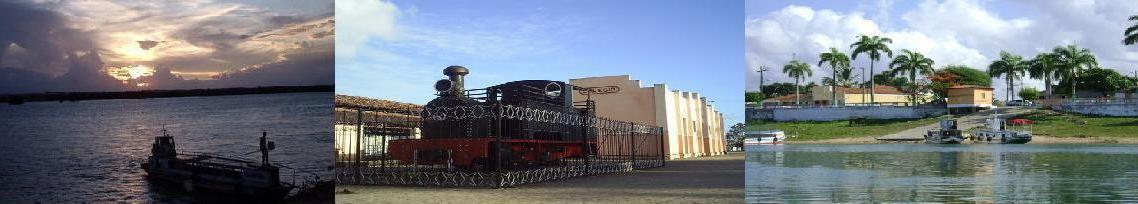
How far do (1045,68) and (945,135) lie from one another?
29.1 feet

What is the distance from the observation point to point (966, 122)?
45438 mm

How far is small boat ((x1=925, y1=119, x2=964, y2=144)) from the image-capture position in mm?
42094

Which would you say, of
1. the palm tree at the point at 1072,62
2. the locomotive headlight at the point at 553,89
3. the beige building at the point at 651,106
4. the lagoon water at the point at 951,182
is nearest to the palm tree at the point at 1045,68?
the palm tree at the point at 1072,62

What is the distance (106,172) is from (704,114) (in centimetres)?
1191

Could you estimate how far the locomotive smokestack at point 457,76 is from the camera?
31.8 ft

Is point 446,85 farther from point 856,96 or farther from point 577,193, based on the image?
point 856,96

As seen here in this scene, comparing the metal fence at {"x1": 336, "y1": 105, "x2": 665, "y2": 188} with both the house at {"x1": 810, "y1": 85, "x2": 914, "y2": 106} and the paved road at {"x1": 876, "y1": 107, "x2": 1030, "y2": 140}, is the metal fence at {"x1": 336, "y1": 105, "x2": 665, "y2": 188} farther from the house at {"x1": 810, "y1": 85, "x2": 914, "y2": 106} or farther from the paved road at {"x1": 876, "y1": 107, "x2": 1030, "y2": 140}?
the house at {"x1": 810, "y1": 85, "x2": 914, "y2": 106}

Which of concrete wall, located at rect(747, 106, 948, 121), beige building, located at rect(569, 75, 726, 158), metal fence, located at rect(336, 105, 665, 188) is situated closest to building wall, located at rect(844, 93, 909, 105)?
concrete wall, located at rect(747, 106, 948, 121)

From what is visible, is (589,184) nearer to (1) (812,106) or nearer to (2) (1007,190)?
(2) (1007,190)

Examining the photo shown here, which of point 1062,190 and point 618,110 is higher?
point 618,110

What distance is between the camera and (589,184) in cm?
902

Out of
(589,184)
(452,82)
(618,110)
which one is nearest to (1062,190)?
(618,110)

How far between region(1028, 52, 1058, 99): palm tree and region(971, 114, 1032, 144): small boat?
473cm

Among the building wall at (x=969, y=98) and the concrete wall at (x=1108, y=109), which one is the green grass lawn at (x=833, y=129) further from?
the concrete wall at (x=1108, y=109)
